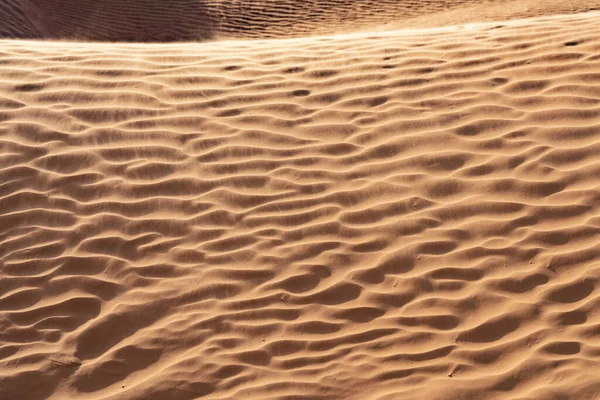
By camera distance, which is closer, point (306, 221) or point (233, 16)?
point (306, 221)

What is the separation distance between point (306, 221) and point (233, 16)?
30.6 ft

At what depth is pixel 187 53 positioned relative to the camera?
6836 mm

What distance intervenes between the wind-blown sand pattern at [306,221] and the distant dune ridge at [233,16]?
582 cm

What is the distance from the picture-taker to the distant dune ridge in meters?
12.1

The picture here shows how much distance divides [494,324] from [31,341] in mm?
2809

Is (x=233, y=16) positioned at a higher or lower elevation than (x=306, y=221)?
higher

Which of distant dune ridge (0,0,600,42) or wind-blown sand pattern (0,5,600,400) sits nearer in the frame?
wind-blown sand pattern (0,5,600,400)

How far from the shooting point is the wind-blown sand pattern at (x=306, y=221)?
408 centimetres

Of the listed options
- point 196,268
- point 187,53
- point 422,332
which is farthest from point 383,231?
point 187,53

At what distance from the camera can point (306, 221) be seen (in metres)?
4.93

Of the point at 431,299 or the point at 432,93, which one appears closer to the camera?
the point at 431,299

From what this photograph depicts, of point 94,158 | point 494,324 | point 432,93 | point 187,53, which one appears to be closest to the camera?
point 494,324

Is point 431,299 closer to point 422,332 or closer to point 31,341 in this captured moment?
point 422,332

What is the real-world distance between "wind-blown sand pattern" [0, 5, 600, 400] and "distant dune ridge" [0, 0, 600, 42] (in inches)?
229
